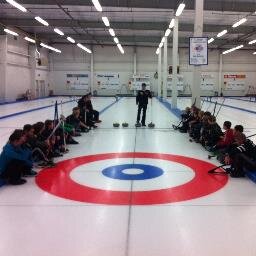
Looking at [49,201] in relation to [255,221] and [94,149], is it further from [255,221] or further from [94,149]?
[94,149]

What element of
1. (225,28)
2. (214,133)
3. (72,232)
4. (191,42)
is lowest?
(72,232)

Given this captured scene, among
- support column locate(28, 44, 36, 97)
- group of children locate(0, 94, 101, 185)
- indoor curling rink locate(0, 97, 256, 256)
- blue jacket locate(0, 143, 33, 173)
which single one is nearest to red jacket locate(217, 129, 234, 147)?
indoor curling rink locate(0, 97, 256, 256)

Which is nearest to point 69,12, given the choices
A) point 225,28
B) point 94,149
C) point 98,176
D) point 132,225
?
point 225,28

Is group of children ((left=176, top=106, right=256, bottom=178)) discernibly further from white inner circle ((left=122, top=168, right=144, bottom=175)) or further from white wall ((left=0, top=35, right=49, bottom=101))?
white wall ((left=0, top=35, right=49, bottom=101))

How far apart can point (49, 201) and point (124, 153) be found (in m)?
3.63

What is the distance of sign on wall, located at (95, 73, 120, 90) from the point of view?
41031mm

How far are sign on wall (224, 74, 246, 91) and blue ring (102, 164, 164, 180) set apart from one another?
3664 centimetres

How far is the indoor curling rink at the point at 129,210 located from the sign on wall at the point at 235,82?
35.6 metres

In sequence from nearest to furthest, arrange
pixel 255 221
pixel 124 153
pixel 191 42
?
pixel 255 221 < pixel 124 153 < pixel 191 42

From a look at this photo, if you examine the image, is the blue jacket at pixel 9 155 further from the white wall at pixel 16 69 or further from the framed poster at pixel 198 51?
the white wall at pixel 16 69

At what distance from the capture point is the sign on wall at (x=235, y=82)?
4156 centimetres

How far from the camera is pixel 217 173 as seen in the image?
664 centimetres

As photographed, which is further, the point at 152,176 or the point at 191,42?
the point at 191,42

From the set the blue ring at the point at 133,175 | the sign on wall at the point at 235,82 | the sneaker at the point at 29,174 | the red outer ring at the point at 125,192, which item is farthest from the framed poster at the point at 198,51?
the sign on wall at the point at 235,82
